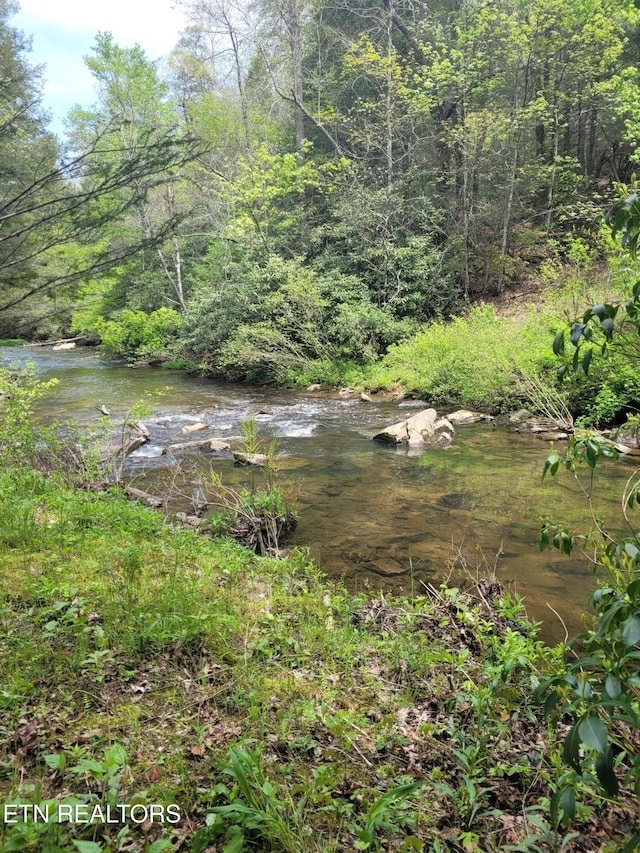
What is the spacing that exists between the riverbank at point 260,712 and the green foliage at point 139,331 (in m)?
21.8

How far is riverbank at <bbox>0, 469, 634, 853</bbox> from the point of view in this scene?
2.20 metres

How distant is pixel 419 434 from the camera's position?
11.3 metres

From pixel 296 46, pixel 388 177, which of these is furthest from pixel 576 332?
pixel 296 46

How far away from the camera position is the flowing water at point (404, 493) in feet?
18.3

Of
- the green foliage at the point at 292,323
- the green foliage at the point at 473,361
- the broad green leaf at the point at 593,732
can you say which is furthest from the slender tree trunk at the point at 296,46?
the broad green leaf at the point at 593,732

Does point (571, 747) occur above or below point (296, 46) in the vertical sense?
below

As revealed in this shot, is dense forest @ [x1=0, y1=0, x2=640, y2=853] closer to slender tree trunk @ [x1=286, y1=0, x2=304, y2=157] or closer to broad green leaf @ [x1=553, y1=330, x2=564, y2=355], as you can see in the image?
broad green leaf @ [x1=553, y1=330, x2=564, y2=355]

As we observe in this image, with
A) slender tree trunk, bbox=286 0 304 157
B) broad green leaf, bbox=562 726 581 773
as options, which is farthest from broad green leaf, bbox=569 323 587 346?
slender tree trunk, bbox=286 0 304 157

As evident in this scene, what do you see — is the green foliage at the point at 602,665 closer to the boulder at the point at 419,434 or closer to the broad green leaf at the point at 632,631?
the broad green leaf at the point at 632,631

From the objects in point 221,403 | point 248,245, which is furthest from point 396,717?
point 248,245

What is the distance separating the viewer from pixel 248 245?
22.2m

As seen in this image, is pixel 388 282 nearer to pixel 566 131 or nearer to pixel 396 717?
pixel 566 131

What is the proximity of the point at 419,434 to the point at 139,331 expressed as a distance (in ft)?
62.6

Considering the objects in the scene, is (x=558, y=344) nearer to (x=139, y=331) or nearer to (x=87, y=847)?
(x=87, y=847)
